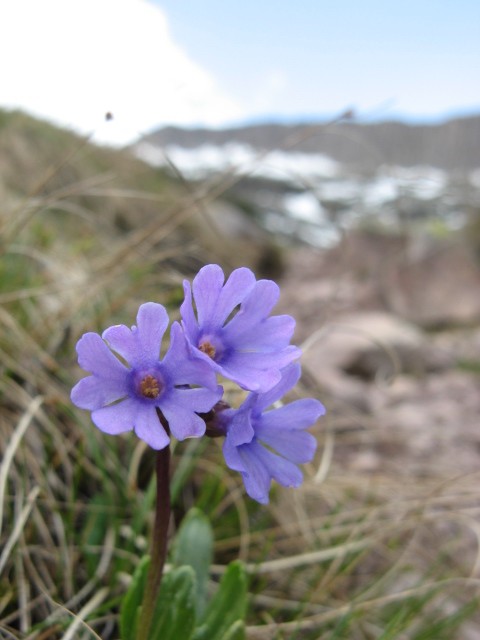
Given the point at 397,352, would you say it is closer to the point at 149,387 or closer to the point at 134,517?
the point at 134,517

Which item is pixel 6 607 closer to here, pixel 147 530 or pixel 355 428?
pixel 147 530

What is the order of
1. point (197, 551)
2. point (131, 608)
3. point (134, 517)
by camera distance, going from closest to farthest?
point (131, 608) < point (197, 551) < point (134, 517)

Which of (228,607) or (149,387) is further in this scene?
(228,607)

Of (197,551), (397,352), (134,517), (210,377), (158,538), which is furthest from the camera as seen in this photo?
(397,352)

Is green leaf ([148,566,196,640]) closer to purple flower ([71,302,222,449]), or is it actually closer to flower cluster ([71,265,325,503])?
flower cluster ([71,265,325,503])

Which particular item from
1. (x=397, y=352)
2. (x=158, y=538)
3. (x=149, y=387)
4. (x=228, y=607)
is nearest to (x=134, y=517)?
(x=228, y=607)

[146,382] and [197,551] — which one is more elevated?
[146,382]

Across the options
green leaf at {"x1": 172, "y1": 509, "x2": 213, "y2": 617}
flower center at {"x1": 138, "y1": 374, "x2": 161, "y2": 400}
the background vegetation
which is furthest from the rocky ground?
flower center at {"x1": 138, "y1": 374, "x2": 161, "y2": 400}

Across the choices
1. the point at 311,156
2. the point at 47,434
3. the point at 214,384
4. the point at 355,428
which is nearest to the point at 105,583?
the point at 47,434
